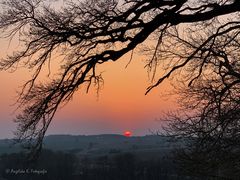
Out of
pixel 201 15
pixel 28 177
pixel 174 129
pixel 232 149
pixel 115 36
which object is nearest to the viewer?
pixel 201 15

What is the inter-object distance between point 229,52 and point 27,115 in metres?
5.58

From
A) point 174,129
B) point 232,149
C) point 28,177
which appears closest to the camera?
point 232,149

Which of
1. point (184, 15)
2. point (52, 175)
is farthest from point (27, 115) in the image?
point (52, 175)

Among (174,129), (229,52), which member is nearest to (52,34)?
(229,52)

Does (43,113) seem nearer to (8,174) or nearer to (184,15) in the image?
(184,15)

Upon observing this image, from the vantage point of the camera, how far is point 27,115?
7.12m

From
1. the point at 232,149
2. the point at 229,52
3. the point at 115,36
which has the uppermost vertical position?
the point at 229,52

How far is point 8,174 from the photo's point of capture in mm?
119125

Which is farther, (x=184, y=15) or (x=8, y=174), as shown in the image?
(x=8, y=174)

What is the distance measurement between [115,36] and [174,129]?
660 centimetres

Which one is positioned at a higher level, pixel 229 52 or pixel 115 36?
pixel 229 52

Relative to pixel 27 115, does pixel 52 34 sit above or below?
above

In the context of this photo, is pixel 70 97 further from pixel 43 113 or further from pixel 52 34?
pixel 52 34

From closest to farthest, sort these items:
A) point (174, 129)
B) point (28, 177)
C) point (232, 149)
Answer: point (232, 149) → point (174, 129) → point (28, 177)
